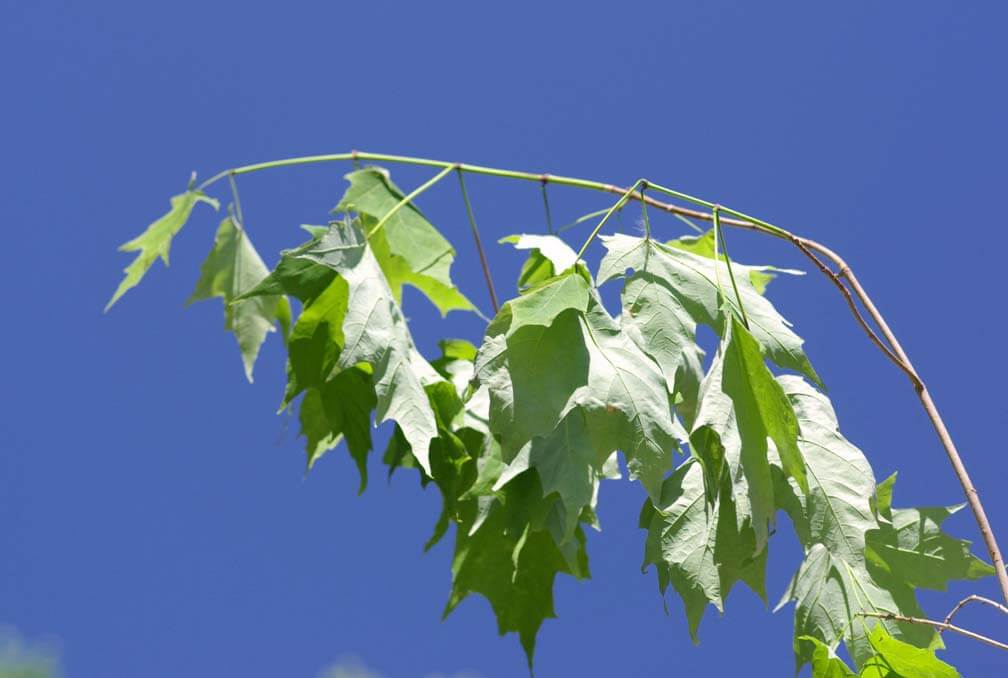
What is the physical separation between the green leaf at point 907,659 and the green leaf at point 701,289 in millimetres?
258

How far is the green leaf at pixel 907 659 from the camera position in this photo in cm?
110

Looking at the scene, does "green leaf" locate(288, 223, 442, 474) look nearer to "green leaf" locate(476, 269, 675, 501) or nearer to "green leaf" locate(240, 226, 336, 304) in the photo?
"green leaf" locate(240, 226, 336, 304)

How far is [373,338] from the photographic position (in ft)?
4.40

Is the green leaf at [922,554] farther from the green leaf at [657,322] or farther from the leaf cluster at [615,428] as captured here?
the green leaf at [657,322]

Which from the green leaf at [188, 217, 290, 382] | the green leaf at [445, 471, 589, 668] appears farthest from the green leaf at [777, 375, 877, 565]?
the green leaf at [188, 217, 290, 382]

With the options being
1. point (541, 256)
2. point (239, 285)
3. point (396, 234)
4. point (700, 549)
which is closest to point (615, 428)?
point (700, 549)

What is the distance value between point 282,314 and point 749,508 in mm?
849

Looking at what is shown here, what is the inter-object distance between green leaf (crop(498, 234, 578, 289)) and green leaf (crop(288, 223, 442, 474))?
156 mm

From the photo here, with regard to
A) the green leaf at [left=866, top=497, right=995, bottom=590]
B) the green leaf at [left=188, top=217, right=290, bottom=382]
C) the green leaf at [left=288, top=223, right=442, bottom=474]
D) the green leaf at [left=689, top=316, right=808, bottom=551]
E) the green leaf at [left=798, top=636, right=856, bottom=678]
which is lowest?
the green leaf at [left=798, top=636, right=856, bottom=678]

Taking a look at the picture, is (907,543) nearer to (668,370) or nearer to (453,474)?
(668,370)

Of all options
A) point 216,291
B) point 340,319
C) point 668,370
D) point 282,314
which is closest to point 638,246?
point 668,370

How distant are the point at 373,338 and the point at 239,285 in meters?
0.57

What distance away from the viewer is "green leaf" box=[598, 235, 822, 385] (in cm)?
122

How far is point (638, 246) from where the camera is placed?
4.20 feet
